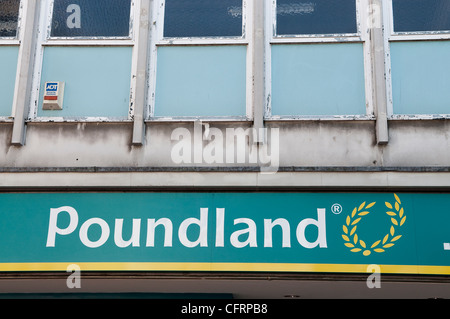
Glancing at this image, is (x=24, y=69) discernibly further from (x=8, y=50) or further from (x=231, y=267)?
(x=231, y=267)

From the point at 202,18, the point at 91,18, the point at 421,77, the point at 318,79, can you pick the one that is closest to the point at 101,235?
the point at 91,18

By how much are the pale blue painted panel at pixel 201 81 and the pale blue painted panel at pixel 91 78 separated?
478 mm

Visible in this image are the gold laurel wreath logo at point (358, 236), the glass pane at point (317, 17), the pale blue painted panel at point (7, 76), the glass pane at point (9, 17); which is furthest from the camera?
the glass pane at point (9, 17)

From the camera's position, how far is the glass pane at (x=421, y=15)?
8523mm

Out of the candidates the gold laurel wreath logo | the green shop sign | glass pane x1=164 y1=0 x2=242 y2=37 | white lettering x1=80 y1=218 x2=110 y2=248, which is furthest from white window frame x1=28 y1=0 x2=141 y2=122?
the gold laurel wreath logo

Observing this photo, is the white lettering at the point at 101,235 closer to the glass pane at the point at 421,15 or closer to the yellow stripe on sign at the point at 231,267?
the yellow stripe on sign at the point at 231,267

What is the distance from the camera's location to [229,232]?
7770 millimetres

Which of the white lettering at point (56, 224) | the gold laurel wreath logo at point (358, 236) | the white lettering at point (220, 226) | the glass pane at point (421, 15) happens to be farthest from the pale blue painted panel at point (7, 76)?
the glass pane at point (421, 15)

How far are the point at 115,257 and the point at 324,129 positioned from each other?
3.01m

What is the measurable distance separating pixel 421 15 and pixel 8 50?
552cm

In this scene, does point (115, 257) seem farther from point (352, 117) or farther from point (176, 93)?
point (352, 117)

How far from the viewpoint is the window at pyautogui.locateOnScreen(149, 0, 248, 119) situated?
834 cm

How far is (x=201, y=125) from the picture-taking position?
8211 millimetres

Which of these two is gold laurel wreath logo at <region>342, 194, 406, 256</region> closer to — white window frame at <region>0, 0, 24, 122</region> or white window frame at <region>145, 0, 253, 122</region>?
white window frame at <region>145, 0, 253, 122</region>
